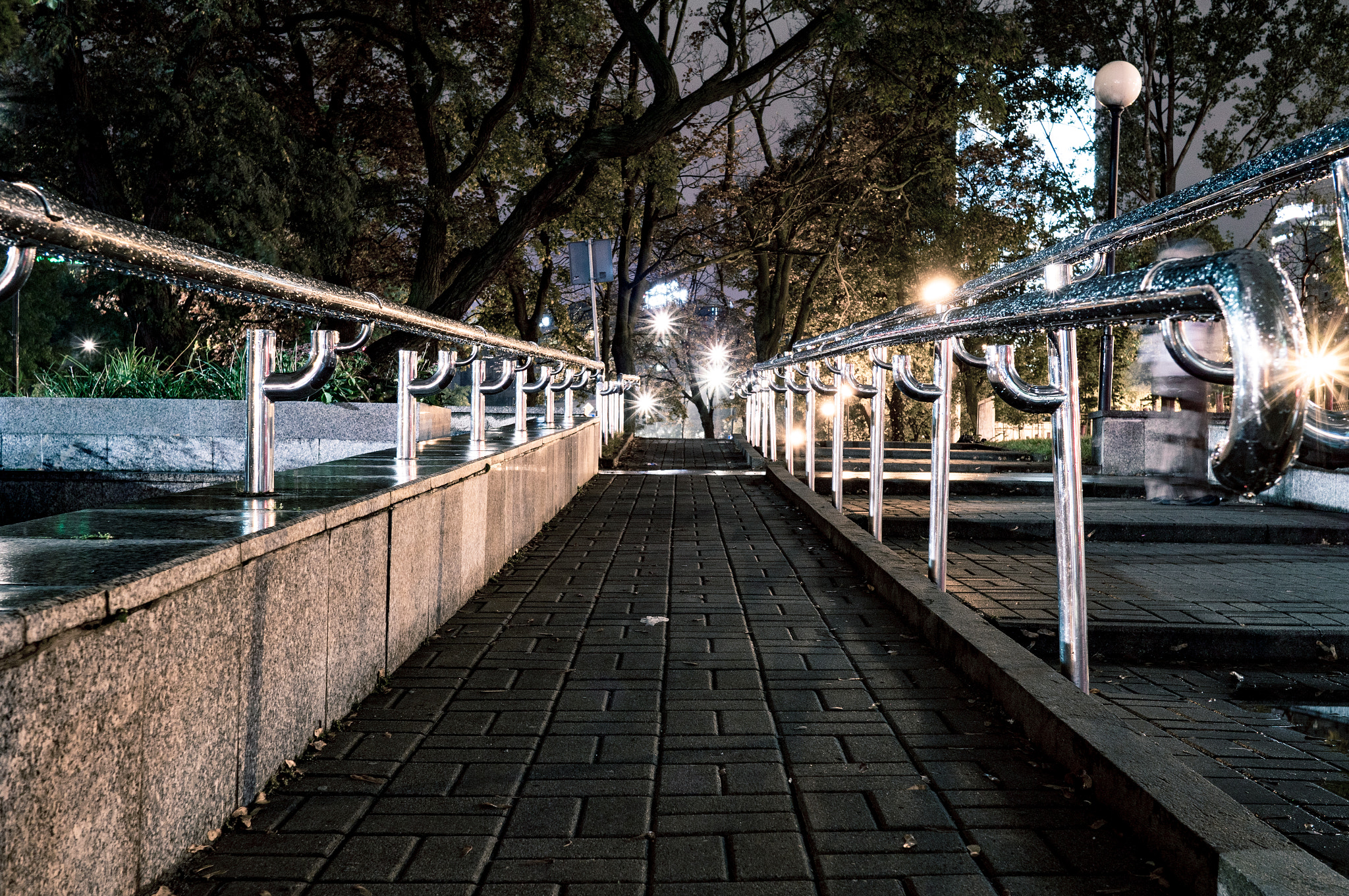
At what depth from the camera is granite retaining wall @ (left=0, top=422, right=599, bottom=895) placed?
71.4 inches

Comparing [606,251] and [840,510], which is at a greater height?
[606,251]

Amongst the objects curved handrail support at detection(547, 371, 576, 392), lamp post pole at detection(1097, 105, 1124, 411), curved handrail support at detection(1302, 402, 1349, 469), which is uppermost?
lamp post pole at detection(1097, 105, 1124, 411)

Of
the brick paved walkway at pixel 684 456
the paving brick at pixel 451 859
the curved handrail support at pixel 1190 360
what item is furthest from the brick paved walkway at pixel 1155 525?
the brick paved walkway at pixel 684 456

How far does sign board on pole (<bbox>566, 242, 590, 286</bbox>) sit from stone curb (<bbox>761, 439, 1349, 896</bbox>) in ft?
52.4

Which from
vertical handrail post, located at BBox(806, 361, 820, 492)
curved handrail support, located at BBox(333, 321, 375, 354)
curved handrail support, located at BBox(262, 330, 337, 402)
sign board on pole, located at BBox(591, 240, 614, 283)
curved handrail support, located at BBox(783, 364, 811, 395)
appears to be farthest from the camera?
sign board on pole, located at BBox(591, 240, 614, 283)

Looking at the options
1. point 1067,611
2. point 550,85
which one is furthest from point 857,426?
point 1067,611

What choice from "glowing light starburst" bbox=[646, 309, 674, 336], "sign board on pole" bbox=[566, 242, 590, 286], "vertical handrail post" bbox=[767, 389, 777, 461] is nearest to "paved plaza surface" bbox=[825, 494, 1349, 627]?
"vertical handrail post" bbox=[767, 389, 777, 461]

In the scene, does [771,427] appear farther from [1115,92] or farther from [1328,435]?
[1328,435]

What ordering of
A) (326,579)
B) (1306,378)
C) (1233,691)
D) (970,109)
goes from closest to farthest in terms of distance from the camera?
(1306,378) < (326,579) < (1233,691) < (970,109)

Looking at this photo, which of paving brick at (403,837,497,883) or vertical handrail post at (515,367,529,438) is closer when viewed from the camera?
paving brick at (403,837,497,883)

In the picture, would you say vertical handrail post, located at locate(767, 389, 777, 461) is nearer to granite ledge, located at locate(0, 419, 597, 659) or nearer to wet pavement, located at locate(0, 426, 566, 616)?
wet pavement, located at locate(0, 426, 566, 616)

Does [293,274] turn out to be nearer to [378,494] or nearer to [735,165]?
[378,494]

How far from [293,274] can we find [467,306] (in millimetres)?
14258

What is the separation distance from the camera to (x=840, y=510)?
7.84 m
